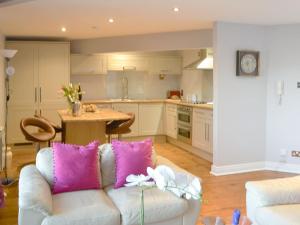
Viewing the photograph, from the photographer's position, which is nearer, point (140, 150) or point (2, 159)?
point (140, 150)

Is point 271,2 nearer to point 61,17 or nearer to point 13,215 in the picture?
point 61,17

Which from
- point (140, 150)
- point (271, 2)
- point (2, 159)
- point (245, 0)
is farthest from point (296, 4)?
point (2, 159)

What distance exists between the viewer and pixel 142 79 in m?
8.37

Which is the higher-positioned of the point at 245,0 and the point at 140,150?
the point at 245,0

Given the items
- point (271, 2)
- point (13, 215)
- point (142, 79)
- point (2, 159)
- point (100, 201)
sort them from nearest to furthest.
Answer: point (100, 201), point (13, 215), point (271, 2), point (2, 159), point (142, 79)

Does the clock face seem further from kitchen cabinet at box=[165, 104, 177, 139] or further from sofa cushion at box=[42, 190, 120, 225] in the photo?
sofa cushion at box=[42, 190, 120, 225]

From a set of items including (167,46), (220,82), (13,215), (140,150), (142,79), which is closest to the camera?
(140,150)

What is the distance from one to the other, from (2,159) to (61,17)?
2.11m

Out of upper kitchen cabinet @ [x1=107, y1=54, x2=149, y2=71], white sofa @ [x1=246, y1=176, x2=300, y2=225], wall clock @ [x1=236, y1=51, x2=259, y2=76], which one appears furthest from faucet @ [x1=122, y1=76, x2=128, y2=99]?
white sofa @ [x1=246, y1=176, x2=300, y2=225]

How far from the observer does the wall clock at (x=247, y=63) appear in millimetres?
5242

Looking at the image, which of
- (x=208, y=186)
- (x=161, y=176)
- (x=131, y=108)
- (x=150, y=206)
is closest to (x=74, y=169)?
(x=150, y=206)

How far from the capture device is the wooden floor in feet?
12.3

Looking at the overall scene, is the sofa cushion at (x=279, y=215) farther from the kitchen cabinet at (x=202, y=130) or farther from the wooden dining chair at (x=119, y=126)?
the wooden dining chair at (x=119, y=126)

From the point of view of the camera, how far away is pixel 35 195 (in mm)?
2561
